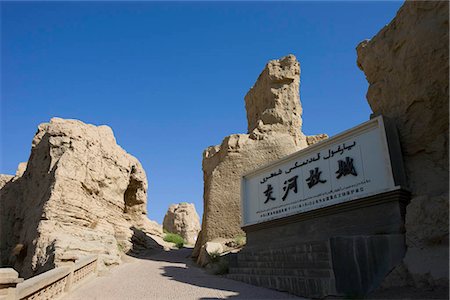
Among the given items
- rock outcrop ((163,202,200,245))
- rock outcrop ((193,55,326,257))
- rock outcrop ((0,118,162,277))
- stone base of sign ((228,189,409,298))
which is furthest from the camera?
rock outcrop ((163,202,200,245))

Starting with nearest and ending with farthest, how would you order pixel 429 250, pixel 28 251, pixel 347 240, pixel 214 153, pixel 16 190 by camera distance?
1. pixel 429 250
2. pixel 347 240
3. pixel 28 251
4. pixel 214 153
5. pixel 16 190

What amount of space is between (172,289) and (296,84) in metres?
13.5

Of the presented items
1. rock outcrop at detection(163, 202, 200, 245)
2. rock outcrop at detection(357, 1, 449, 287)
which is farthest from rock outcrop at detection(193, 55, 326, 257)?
rock outcrop at detection(163, 202, 200, 245)

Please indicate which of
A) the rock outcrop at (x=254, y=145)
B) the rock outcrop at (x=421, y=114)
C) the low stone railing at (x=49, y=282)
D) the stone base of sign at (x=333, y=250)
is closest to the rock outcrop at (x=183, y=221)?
the rock outcrop at (x=254, y=145)

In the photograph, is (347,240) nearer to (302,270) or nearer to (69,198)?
(302,270)

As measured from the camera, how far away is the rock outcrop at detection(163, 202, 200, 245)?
3672cm

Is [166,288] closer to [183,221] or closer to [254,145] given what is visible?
[254,145]

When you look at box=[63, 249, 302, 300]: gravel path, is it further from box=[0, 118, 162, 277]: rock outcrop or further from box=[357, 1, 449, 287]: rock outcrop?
box=[357, 1, 449, 287]: rock outcrop

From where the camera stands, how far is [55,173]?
15.9 meters

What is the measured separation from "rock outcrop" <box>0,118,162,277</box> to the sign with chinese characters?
20.7ft

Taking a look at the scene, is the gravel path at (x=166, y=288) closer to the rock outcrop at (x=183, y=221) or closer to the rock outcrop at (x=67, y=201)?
the rock outcrop at (x=67, y=201)

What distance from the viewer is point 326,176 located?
32.4ft

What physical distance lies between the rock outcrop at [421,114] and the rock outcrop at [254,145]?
25.8ft

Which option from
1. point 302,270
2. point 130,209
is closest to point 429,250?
point 302,270
